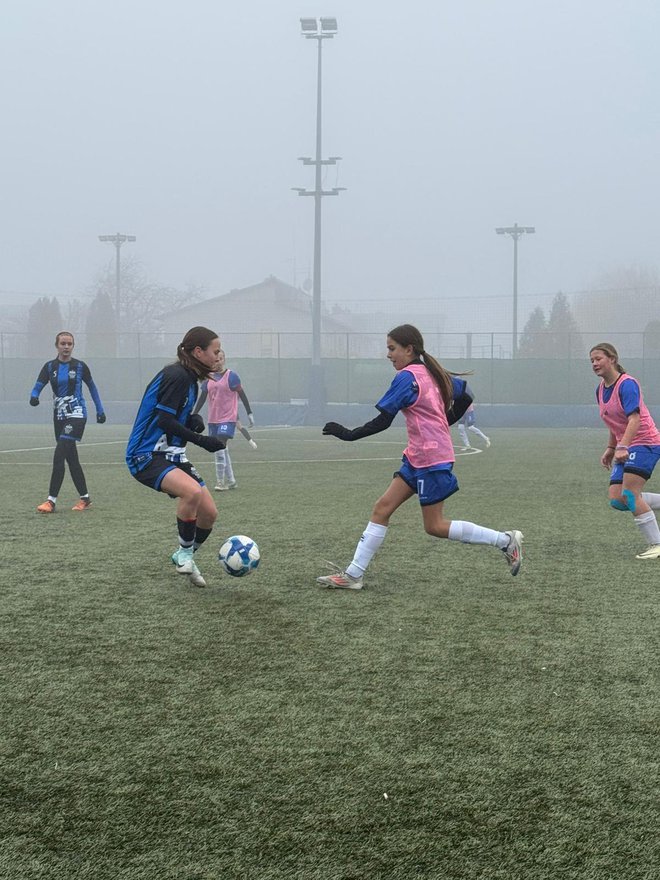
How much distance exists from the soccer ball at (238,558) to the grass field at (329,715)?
0.59 ft

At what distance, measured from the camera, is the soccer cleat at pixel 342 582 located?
693 cm

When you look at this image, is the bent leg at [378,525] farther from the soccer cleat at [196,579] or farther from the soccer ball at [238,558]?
the soccer cleat at [196,579]

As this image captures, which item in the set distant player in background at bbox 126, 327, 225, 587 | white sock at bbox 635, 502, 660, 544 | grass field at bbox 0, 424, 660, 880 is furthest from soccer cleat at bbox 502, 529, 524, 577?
distant player in background at bbox 126, 327, 225, 587

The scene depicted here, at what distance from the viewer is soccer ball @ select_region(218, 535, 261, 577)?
6.91 meters

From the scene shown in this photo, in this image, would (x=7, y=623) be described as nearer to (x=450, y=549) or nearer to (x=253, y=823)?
(x=253, y=823)

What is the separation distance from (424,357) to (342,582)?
1.59 m

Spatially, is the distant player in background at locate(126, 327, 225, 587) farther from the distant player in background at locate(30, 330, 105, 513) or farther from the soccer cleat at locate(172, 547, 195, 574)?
the distant player in background at locate(30, 330, 105, 513)

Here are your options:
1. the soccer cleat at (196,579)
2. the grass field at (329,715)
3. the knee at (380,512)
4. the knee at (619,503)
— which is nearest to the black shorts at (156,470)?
the soccer cleat at (196,579)

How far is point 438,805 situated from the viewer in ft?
10.8

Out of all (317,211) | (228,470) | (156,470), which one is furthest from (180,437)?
(317,211)

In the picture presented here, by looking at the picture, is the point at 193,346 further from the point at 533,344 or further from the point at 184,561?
the point at 533,344

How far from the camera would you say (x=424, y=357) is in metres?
6.70

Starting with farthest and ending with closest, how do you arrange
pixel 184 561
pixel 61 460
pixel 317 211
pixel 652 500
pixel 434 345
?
1. pixel 434 345
2. pixel 317 211
3. pixel 61 460
4. pixel 652 500
5. pixel 184 561

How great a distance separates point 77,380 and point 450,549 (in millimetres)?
4848
